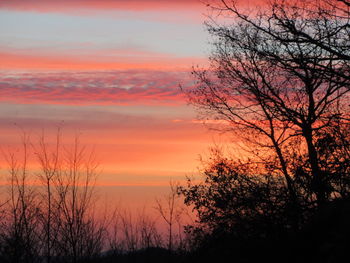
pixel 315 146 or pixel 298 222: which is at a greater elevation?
pixel 315 146

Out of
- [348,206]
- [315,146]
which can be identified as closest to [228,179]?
[315,146]

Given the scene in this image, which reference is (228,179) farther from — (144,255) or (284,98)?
(144,255)

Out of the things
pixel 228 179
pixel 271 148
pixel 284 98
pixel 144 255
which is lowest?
pixel 144 255

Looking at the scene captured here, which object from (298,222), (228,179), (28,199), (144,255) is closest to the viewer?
(298,222)

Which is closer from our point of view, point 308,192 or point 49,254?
point 308,192

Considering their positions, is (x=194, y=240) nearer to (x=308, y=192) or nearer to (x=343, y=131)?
(x=308, y=192)

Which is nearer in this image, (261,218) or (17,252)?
(261,218)

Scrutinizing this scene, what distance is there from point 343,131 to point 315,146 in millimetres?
1281

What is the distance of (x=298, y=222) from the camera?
16766mm

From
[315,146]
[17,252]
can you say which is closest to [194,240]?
[315,146]

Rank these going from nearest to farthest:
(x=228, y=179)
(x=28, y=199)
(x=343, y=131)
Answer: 1. (x=343, y=131)
2. (x=228, y=179)
3. (x=28, y=199)

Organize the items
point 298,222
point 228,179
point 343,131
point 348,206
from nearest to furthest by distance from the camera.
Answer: point 348,206
point 298,222
point 343,131
point 228,179

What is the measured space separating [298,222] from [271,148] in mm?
4736

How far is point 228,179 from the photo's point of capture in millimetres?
19953
